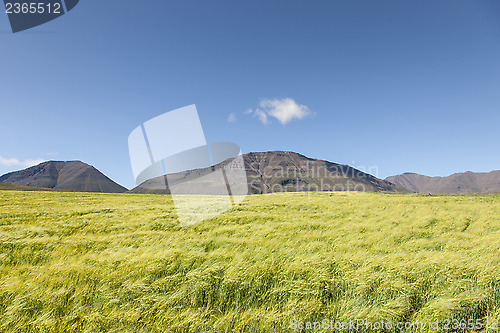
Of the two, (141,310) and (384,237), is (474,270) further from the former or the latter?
(141,310)

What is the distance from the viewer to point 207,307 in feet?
12.0

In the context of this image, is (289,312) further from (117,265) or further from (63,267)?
(63,267)

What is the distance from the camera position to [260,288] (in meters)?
4.31

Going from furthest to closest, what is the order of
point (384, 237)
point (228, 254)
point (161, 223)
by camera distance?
point (161, 223), point (384, 237), point (228, 254)

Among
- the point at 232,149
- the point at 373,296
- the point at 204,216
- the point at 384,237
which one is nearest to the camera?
the point at 373,296

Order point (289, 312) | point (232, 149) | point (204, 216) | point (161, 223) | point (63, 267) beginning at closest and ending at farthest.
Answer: point (289, 312) < point (63, 267) < point (161, 223) < point (204, 216) < point (232, 149)

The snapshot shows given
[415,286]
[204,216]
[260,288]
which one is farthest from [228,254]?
[204,216]

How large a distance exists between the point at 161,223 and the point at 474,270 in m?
11.6

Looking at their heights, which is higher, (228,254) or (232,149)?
(232,149)

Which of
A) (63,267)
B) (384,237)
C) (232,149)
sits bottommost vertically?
(384,237)

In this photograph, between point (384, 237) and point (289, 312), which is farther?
point (384, 237)

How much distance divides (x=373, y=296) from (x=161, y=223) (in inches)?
388

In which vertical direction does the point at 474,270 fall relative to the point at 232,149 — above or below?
below

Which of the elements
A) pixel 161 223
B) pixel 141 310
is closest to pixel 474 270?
pixel 141 310
